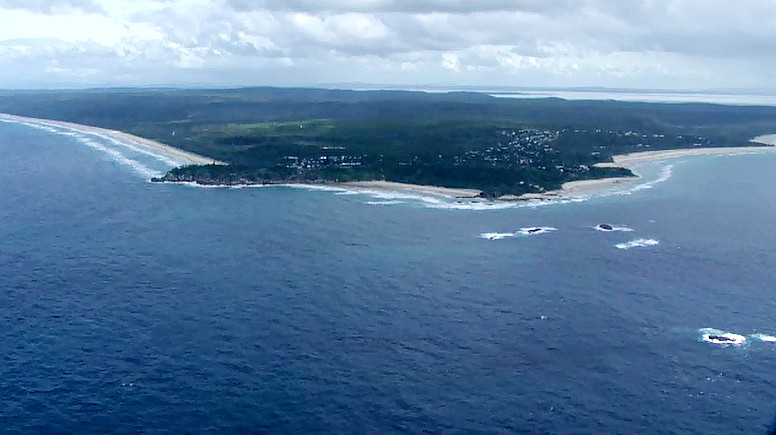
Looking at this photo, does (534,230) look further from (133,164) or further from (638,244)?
(133,164)

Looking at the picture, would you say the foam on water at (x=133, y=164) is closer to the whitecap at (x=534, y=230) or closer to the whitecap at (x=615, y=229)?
the whitecap at (x=534, y=230)

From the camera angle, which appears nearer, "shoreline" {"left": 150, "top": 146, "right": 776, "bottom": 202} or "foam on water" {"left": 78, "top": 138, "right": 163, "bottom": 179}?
"shoreline" {"left": 150, "top": 146, "right": 776, "bottom": 202}

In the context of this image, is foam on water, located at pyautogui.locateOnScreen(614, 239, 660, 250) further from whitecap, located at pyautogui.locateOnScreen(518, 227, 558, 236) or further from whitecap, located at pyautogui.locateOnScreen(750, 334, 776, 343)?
whitecap, located at pyautogui.locateOnScreen(750, 334, 776, 343)

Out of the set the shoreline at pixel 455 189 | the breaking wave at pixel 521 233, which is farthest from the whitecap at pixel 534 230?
the shoreline at pixel 455 189

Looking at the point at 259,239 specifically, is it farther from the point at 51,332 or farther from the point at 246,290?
the point at 51,332

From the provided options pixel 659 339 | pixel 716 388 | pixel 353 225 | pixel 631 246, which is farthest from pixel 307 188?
pixel 716 388

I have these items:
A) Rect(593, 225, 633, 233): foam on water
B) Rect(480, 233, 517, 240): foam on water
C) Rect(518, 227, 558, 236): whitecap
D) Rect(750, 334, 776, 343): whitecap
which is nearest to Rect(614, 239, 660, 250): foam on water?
Rect(593, 225, 633, 233): foam on water
